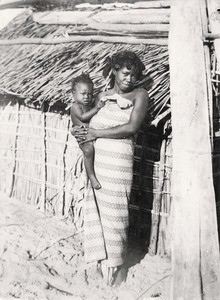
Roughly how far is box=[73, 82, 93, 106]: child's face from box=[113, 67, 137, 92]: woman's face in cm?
32

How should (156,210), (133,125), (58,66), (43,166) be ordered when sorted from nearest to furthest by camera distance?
1. (133,125)
2. (156,210)
3. (58,66)
4. (43,166)

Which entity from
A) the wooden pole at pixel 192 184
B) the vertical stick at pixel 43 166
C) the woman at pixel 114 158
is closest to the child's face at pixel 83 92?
the woman at pixel 114 158

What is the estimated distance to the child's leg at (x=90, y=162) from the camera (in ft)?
11.8

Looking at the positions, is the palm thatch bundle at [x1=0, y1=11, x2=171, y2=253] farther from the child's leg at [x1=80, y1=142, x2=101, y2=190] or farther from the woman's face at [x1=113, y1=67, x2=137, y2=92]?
the child's leg at [x1=80, y1=142, x2=101, y2=190]

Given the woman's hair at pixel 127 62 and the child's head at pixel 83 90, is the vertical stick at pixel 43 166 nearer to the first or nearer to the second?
the child's head at pixel 83 90

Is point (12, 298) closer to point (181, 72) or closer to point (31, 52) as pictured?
point (181, 72)

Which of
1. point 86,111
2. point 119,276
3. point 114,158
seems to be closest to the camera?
point 114,158

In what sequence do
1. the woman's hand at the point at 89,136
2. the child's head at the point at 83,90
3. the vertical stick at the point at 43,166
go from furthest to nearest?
1. the vertical stick at the point at 43,166
2. the child's head at the point at 83,90
3. the woman's hand at the point at 89,136

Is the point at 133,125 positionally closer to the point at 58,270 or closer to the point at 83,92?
the point at 83,92

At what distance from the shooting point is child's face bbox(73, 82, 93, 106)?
3.64 metres

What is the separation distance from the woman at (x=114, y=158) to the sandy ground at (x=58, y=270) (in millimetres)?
299

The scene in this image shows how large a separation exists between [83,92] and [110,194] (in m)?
1.02

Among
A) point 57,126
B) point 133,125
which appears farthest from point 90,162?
point 57,126

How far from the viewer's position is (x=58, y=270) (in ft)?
13.9
